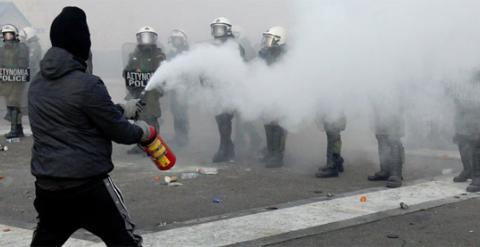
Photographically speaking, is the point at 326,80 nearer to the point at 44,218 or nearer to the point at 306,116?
the point at 306,116

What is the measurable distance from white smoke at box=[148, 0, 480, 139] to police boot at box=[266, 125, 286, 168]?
0.98 metres

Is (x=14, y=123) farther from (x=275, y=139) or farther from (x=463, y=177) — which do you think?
(x=463, y=177)

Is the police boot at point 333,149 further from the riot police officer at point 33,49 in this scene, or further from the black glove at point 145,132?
the riot police officer at point 33,49

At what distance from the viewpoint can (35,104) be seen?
3910 millimetres

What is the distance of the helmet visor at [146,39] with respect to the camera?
10505mm

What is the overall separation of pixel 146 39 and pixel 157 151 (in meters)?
6.42

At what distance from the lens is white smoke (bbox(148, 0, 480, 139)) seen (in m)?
7.03

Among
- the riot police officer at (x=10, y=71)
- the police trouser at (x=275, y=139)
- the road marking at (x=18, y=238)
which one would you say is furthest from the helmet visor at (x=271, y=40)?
the riot police officer at (x=10, y=71)

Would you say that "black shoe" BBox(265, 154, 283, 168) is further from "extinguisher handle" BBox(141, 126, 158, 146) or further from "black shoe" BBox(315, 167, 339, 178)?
"extinguisher handle" BBox(141, 126, 158, 146)

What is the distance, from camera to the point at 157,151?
14.2ft

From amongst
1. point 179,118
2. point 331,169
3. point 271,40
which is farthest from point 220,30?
point 331,169

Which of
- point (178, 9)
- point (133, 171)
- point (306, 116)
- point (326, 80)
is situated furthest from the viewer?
point (178, 9)

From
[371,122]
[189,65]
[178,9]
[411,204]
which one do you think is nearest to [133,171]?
[189,65]

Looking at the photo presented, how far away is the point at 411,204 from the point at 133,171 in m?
3.90
